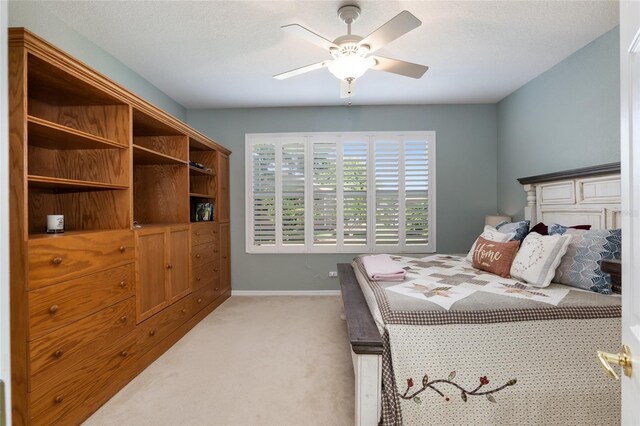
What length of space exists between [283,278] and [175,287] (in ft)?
5.44

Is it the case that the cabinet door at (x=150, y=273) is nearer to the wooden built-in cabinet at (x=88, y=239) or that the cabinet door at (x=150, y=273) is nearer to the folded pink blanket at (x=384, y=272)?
the wooden built-in cabinet at (x=88, y=239)

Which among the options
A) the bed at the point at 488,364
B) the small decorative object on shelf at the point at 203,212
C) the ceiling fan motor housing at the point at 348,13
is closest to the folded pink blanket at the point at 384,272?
the bed at the point at 488,364

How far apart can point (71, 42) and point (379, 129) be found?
3.22 meters

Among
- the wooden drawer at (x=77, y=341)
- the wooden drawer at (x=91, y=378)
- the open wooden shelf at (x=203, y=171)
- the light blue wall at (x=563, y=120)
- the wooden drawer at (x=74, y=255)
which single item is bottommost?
the wooden drawer at (x=91, y=378)

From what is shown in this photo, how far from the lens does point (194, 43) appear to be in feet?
8.33

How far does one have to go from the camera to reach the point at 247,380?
216 cm

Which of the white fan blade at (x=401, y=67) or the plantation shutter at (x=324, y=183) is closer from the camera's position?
the white fan blade at (x=401, y=67)

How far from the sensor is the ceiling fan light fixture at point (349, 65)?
1.95m

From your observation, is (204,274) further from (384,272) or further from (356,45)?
(356,45)

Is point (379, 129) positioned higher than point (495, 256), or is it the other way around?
point (379, 129)

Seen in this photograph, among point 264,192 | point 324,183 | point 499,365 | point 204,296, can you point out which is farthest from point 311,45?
point 204,296

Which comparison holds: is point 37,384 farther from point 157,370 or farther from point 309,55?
point 309,55

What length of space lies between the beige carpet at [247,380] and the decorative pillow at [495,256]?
1.30m

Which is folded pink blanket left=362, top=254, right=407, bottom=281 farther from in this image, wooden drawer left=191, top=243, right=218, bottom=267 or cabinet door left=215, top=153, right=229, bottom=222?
cabinet door left=215, top=153, right=229, bottom=222
